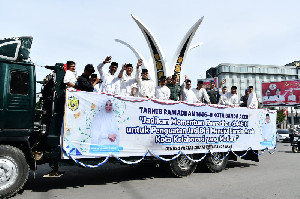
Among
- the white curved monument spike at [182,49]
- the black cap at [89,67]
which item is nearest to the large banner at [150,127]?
the black cap at [89,67]

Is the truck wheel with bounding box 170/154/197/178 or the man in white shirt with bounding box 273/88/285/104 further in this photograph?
the man in white shirt with bounding box 273/88/285/104

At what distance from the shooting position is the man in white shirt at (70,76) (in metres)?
5.68

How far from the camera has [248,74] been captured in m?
99.3

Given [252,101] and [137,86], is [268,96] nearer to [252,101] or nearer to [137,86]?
[252,101]

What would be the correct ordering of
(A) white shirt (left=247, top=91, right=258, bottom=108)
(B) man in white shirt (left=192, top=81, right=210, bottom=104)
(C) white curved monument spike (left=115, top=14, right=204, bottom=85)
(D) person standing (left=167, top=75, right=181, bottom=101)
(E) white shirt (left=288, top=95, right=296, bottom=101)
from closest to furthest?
(D) person standing (left=167, top=75, right=181, bottom=101) → (B) man in white shirt (left=192, top=81, right=210, bottom=104) → (A) white shirt (left=247, top=91, right=258, bottom=108) → (C) white curved monument spike (left=115, top=14, right=204, bottom=85) → (E) white shirt (left=288, top=95, right=296, bottom=101)

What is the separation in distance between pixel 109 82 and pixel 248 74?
99.0 meters

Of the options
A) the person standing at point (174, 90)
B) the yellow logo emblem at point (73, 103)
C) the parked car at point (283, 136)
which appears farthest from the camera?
the parked car at point (283, 136)

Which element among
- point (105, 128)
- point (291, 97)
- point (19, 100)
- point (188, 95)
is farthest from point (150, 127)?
point (291, 97)

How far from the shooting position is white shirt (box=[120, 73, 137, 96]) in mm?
7462

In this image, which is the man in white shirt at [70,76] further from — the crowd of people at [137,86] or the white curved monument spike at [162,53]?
the white curved monument spike at [162,53]

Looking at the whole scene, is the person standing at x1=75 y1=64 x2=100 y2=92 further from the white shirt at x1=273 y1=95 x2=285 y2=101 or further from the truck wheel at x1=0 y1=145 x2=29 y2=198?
the white shirt at x1=273 y1=95 x2=285 y2=101

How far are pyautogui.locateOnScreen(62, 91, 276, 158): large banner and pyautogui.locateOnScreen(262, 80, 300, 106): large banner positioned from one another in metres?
34.2

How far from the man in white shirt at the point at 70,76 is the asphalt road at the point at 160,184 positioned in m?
2.20

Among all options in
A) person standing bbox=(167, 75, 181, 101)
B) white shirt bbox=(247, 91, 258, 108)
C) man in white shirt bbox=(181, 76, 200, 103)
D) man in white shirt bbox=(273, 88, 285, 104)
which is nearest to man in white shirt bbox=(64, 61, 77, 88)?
person standing bbox=(167, 75, 181, 101)
